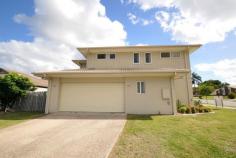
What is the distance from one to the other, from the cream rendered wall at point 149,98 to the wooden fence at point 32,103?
746 centimetres

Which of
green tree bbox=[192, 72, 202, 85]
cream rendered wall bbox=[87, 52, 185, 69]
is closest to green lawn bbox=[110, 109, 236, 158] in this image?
cream rendered wall bbox=[87, 52, 185, 69]

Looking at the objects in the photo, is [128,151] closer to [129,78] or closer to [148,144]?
[148,144]

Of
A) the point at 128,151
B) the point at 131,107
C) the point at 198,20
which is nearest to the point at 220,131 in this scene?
the point at 128,151

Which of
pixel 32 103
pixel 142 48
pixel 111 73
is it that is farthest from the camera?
pixel 142 48

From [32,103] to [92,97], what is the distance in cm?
570

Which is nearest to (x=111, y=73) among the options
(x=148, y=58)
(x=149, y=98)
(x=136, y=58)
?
(x=149, y=98)

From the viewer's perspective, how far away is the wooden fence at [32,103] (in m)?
13.2

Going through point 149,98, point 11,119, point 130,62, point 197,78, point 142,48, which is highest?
point 197,78

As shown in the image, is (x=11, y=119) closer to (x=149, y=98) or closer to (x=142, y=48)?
(x=149, y=98)

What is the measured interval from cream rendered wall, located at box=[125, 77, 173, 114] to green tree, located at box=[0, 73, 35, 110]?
8754 mm

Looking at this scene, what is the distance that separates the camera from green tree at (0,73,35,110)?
39.3ft

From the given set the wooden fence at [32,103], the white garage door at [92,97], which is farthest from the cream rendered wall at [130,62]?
the wooden fence at [32,103]

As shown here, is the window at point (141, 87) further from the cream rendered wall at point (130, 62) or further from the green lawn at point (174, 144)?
the green lawn at point (174, 144)

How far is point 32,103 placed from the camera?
1334 cm
